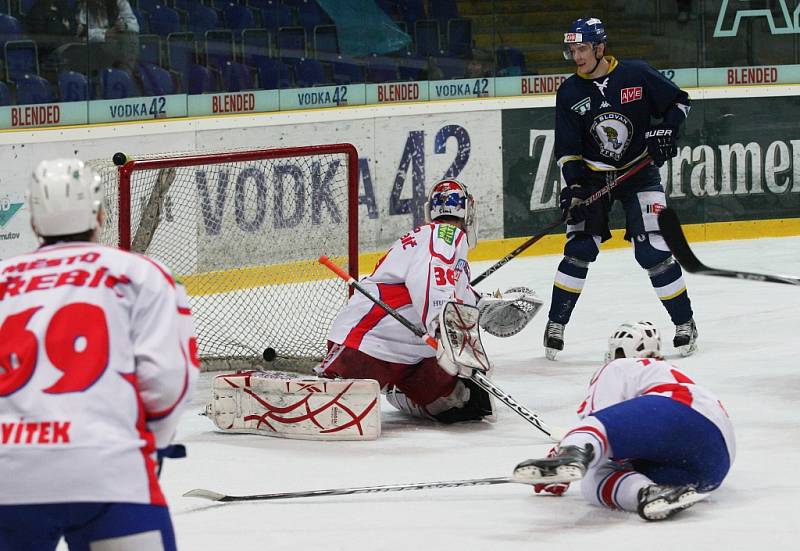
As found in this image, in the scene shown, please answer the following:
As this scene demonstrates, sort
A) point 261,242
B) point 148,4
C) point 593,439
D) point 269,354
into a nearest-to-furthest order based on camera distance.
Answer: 1. point 593,439
2. point 269,354
3. point 261,242
4. point 148,4

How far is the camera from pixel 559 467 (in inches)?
133

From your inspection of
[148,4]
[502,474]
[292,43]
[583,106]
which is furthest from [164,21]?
[502,474]

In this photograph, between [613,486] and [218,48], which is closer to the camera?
[613,486]

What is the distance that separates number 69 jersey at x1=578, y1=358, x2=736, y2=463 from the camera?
3607 mm

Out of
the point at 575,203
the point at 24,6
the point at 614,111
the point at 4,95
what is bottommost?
the point at 575,203

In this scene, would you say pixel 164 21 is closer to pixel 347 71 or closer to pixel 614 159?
pixel 347 71

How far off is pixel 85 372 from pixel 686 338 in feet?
14.1

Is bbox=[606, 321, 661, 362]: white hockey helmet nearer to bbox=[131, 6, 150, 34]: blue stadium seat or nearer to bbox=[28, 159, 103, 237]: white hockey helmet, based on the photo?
bbox=[28, 159, 103, 237]: white hockey helmet

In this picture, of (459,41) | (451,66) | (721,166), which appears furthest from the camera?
(721,166)

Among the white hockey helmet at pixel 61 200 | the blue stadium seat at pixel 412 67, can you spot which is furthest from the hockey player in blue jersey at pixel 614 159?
the white hockey helmet at pixel 61 200

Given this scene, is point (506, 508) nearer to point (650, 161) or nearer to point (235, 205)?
point (650, 161)

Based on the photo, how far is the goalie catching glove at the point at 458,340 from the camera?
14.6 ft

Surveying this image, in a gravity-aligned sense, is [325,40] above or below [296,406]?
above

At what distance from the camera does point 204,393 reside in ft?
17.9
